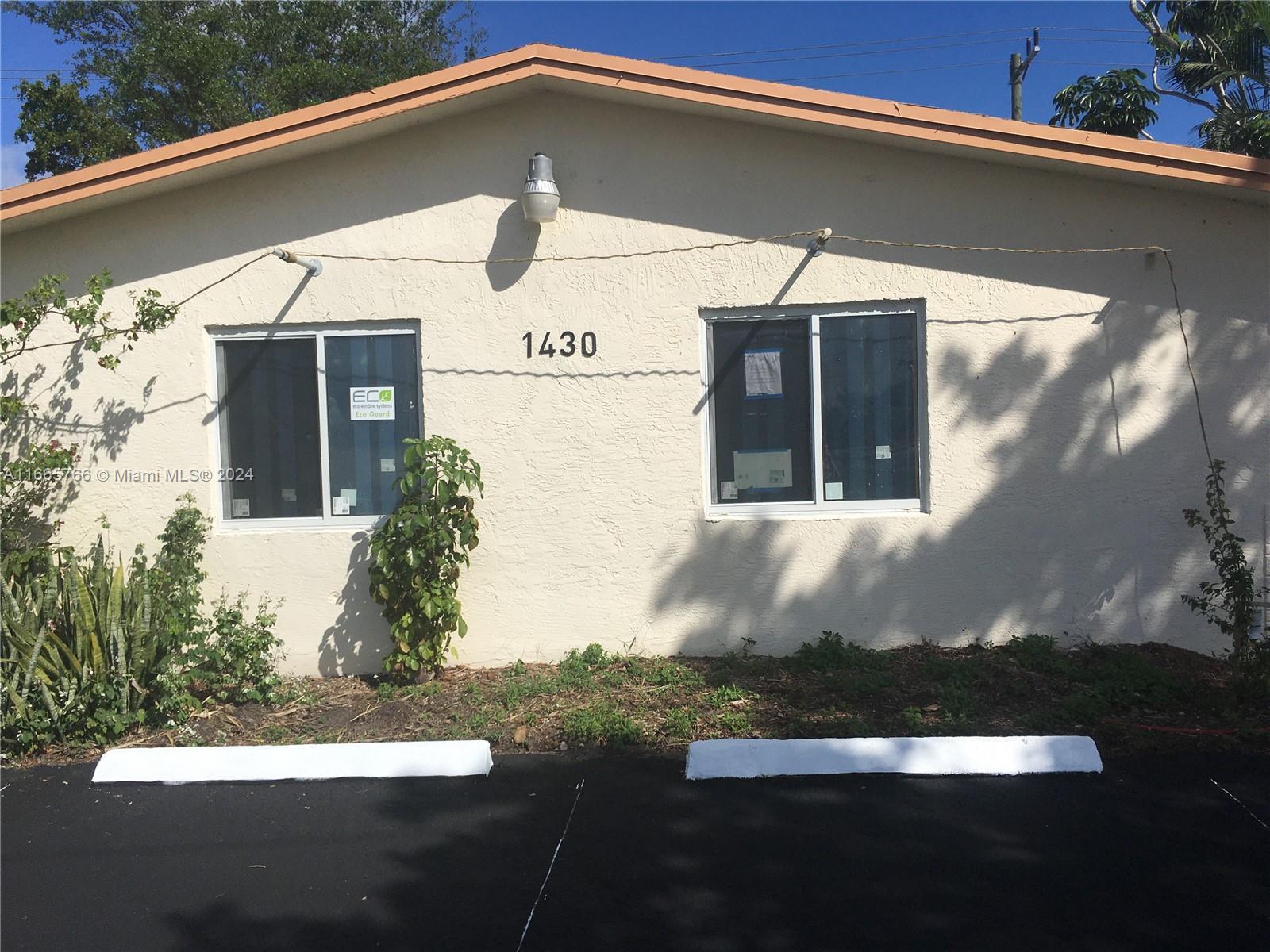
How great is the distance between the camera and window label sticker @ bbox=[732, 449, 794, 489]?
6.77m

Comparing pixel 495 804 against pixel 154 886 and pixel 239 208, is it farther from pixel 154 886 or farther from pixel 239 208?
pixel 239 208

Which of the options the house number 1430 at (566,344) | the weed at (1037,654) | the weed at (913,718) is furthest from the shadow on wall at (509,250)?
the weed at (1037,654)

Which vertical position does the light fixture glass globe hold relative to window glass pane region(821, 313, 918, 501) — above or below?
above

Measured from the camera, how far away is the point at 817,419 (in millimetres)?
6703

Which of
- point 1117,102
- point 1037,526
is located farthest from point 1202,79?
point 1037,526

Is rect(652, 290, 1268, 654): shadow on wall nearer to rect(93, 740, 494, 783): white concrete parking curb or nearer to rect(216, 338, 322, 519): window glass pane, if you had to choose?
rect(93, 740, 494, 783): white concrete parking curb

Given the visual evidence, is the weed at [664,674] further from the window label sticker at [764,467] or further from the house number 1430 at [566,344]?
the house number 1430 at [566,344]

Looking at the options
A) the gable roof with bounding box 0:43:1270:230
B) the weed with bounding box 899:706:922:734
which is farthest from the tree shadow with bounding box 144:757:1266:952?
the gable roof with bounding box 0:43:1270:230

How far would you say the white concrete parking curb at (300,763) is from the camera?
5.14 meters

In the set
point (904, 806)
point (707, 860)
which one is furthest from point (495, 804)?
point (904, 806)

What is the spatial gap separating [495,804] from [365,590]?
8.04 ft

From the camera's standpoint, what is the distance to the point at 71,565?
5988 millimetres

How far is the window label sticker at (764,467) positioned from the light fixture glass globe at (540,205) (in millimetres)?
2074

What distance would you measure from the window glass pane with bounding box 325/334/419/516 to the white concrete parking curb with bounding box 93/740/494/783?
2062 millimetres
